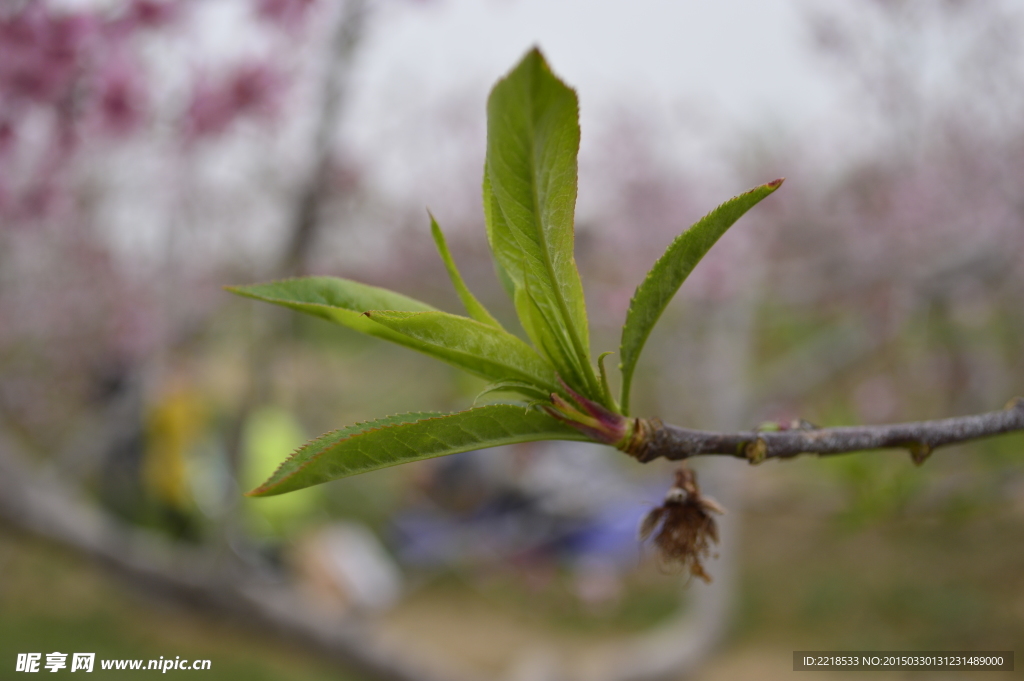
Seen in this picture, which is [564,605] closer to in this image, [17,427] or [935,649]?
[935,649]

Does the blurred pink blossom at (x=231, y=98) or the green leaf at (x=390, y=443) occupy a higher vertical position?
the blurred pink blossom at (x=231, y=98)

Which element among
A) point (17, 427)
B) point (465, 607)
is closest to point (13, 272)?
point (17, 427)

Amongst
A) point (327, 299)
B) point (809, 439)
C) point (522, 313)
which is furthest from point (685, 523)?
point (327, 299)

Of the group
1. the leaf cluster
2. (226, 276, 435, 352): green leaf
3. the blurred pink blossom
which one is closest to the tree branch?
the leaf cluster

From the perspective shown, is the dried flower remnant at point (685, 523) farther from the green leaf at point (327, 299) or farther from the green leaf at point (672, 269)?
the green leaf at point (327, 299)

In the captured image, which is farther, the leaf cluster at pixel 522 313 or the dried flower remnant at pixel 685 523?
the dried flower remnant at pixel 685 523

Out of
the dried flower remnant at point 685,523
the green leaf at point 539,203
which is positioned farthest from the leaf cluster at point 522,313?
the dried flower remnant at point 685,523

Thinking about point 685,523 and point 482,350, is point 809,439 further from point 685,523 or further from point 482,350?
point 482,350
